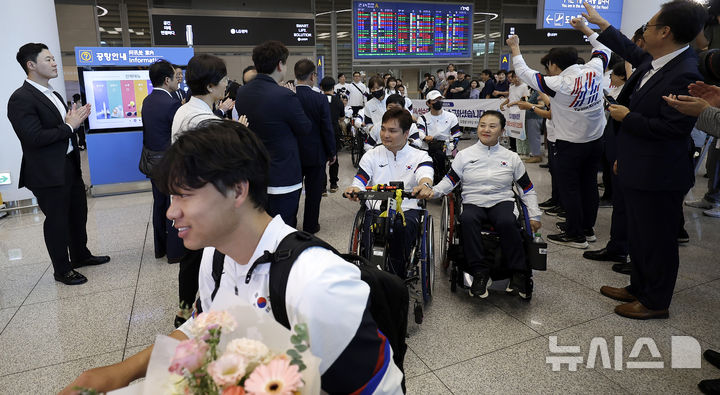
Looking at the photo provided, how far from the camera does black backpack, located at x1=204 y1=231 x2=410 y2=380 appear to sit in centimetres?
99

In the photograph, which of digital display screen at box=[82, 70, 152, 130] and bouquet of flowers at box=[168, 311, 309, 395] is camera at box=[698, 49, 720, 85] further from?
digital display screen at box=[82, 70, 152, 130]

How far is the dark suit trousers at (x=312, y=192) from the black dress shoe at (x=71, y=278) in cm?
196

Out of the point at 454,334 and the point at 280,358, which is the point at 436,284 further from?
the point at 280,358

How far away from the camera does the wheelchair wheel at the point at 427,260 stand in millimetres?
2830

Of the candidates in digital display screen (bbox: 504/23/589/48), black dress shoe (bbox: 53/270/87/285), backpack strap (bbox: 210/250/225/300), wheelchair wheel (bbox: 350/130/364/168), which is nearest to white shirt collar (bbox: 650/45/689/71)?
backpack strap (bbox: 210/250/225/300)

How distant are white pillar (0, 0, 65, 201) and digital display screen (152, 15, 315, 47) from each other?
167 inches

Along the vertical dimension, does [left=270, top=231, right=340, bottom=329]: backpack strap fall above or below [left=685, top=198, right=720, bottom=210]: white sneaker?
above

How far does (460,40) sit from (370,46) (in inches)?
118

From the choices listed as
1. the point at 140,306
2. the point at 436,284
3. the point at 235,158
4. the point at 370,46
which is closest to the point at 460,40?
the point at 370,46

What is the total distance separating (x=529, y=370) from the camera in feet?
7.34

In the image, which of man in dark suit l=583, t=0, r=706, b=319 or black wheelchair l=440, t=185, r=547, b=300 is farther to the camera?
black wheelchair l=440, t=185, r=547, b=300

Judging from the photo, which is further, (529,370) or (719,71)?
(529,370)

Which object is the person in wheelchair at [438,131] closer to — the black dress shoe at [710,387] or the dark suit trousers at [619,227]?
the dark suit trousers at [619,227]

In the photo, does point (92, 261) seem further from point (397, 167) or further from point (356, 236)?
point (397, 167)
